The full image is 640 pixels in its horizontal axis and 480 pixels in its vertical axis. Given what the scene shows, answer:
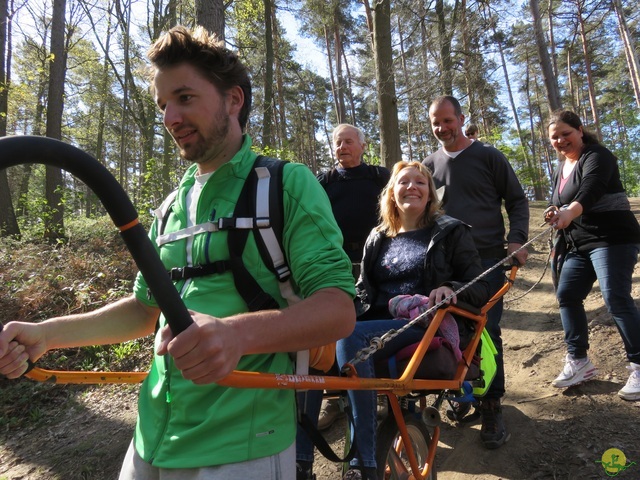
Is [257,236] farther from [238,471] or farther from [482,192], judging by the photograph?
[482,192]

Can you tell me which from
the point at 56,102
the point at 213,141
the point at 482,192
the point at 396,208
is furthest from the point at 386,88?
the point at 56,102

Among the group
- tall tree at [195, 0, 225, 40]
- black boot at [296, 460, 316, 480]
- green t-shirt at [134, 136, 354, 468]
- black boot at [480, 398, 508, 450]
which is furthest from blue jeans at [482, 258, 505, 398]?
tall tree at [195, 0, 225, 40]

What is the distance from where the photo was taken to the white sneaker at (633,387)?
3791 millimetres

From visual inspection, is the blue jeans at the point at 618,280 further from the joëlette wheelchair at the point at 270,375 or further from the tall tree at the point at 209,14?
the tall tree at the point at 209,14

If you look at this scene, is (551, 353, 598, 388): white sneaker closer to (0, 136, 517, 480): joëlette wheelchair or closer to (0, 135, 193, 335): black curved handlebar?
(0, 136, 517, 480): joëlette wheelchair

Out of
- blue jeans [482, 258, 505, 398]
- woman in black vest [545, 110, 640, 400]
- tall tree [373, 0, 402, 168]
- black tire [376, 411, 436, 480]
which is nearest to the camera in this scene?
black tire [376, 411, 436, 480]

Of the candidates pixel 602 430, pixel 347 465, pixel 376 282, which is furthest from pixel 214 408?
pixel 602 430

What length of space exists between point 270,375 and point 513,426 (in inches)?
134

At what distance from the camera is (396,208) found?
350 centimetres

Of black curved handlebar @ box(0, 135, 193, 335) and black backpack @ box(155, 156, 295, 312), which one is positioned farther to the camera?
black backpack @ box(155, 156, 295, 312)

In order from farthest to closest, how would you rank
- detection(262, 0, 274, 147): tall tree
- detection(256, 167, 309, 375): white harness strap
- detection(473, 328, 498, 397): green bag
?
detection(262, 0, 274, 147): tall tree → detection(473, 328, 498, 397): green bag → detection(256, 167, 309, 375): white harness strap

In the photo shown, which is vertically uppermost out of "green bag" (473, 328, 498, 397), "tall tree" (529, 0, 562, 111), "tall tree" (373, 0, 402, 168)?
"tall tree" (529, 0, 562, 111)

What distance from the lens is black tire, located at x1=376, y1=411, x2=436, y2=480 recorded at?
249 cm

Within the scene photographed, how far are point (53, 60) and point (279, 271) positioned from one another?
14.3m
